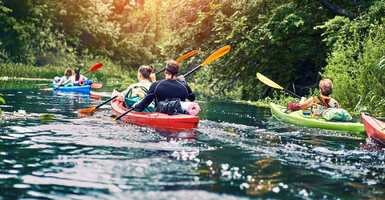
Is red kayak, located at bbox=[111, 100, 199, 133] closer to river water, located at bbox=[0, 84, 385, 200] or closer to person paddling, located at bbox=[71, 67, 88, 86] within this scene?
river water, located at bbox=[0, 84, 385, 200]

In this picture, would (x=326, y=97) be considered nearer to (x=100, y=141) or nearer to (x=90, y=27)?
(x=100, y=141)

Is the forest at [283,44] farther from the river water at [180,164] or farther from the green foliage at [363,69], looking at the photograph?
the river water at [180,164]

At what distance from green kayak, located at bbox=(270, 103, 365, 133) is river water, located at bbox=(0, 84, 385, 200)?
583 millimetres

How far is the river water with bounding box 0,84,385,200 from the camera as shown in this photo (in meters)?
3.42

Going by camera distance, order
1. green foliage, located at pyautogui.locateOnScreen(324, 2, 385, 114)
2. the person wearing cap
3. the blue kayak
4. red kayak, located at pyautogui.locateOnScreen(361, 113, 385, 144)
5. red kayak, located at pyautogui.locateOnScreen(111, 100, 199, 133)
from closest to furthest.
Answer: red kayak, located at pyautogui.locateOnScreen(361, 113, 385, 144)
red kayak, located at pyautogui.locateOnScreen(111, 100, 199, 133)
the person wearing cap
green foliage, located at pyautogui.locateOnScreen(324, 2, 385, 114)
the blue kayak

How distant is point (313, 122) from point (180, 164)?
4453mm

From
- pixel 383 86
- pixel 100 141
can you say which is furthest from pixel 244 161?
pixel 383 86

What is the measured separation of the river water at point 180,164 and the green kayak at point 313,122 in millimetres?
583

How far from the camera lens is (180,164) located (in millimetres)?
4309

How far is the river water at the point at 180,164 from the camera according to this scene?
3.42 metres

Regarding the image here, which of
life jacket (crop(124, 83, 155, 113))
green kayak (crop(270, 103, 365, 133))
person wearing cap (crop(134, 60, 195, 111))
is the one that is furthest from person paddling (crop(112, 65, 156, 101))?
green kayak (crop(270, 103, 365, 133))

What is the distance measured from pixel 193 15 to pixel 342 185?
43.8ft

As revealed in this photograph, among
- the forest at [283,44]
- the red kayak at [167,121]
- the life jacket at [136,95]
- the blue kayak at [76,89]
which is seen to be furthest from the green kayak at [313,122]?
the blue kayak at [76,89]

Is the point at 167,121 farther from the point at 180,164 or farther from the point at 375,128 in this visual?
the point at 375,128
